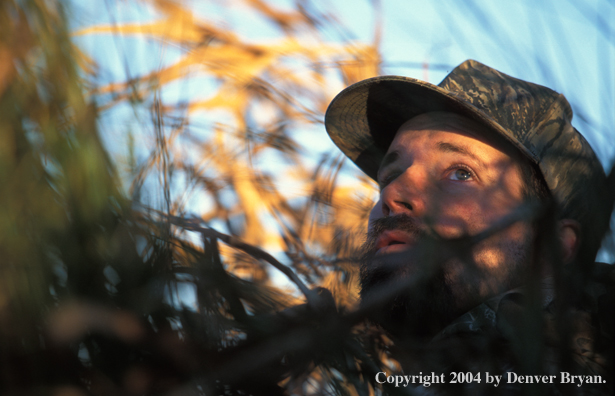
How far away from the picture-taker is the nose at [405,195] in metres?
0.89

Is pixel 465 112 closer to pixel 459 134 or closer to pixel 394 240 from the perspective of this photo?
pixel 459 134

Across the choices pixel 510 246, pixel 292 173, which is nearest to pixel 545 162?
pixel 510 246

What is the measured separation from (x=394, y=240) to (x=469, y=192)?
7.0 inches

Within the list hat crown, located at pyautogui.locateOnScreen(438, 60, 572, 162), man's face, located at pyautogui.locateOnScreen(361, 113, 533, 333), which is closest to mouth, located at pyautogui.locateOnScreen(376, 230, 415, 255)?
man's face, located at pyautogui.locateOnScreen(361, 113, 533, 333)

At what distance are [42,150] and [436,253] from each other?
0.27m

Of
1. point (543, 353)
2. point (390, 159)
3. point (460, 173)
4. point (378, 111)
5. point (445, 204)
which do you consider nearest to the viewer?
point (543, 353)

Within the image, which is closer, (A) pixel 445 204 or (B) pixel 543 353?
(B) pixel 543 353

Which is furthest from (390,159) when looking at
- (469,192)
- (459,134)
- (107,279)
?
(107,279)

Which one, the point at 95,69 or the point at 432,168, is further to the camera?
the point at 432,168

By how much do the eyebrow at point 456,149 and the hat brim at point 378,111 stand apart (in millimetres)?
68

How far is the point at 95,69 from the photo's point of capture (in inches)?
13.5

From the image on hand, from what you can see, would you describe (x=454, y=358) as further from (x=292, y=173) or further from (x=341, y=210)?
(x=341, y=210)

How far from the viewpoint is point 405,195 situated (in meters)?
0.91

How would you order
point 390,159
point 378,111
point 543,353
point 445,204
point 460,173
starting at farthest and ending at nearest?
point 378,111, point 390,159, point 460,173, point 445,204, point 543,353
